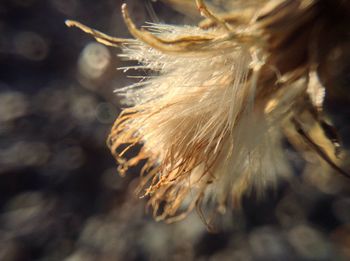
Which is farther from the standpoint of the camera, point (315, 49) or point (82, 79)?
point (82, 79)

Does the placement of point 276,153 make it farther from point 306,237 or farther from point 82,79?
point 82,79

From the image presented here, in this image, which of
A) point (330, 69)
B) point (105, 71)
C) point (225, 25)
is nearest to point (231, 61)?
point (225, 25)

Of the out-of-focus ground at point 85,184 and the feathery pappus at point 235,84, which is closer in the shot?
the feathery pappus at point 235,84

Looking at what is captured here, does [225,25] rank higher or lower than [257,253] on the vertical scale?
higher

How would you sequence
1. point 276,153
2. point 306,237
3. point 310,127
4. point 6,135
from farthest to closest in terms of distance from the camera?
point 6,135 → point 306,237 → point 276,153 → point 310,127
